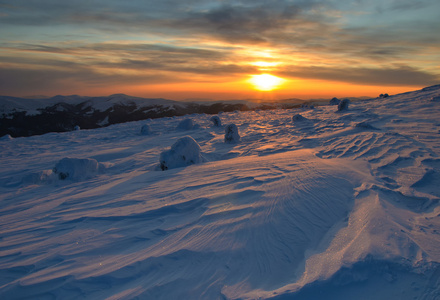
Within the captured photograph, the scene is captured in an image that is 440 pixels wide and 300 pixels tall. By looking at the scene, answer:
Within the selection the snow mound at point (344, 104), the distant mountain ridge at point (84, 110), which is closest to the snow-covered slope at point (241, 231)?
the snow mound at point (344, 104)

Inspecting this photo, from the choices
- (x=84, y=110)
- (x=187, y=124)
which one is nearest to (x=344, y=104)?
(x=187, y=124)

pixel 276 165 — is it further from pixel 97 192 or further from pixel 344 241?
pixel 97 192

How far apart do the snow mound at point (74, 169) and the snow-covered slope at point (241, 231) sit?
355mm

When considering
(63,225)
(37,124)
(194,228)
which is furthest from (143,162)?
(37,124)

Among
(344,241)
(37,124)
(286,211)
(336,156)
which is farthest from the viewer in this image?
(37,124)

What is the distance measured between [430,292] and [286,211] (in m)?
1.34

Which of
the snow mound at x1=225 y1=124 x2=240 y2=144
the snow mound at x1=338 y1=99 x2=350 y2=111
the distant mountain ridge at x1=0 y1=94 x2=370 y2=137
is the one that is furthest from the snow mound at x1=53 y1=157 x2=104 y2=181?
the distant mountain ridge at x1=0 y1=94 x2=370 y2=137

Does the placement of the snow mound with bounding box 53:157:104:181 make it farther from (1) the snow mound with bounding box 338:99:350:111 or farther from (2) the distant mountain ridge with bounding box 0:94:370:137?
(2) the distant mountain ridge with bounding box 0:94:370:137

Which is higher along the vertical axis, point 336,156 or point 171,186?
point 336,156

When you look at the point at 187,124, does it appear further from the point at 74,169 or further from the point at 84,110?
the point at 84,110

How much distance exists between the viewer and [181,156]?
533cm

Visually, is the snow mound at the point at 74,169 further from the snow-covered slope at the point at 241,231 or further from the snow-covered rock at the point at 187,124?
the snow-covered rock at the point at 187,124

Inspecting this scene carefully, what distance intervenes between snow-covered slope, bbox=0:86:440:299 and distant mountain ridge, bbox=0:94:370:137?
36856 mm

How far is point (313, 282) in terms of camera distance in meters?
1.66
